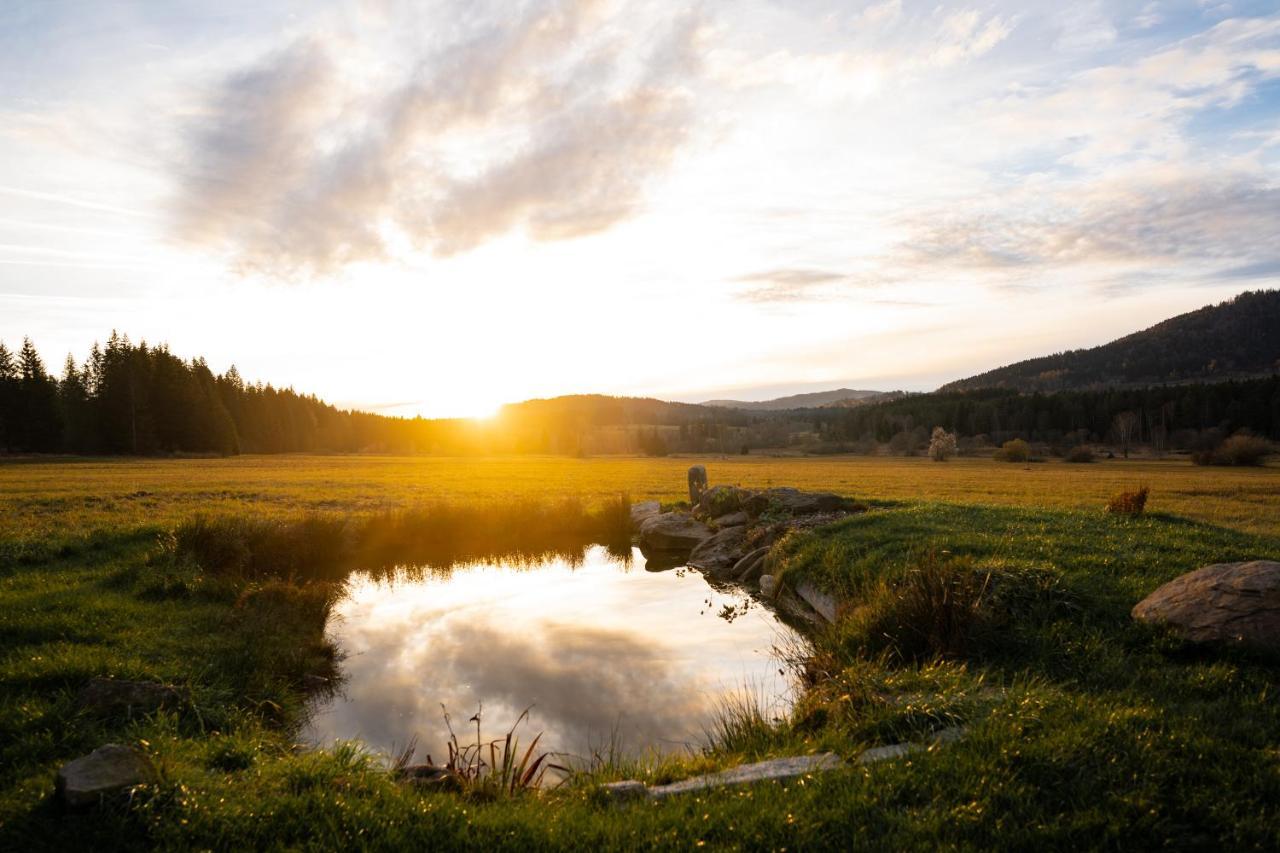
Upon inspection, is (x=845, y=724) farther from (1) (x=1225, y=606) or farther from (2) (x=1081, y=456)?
(2) (x=1081, y=456)

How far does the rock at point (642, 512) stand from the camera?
981 inches

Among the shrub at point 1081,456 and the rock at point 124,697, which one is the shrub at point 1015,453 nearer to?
the shrub at point 1081,456

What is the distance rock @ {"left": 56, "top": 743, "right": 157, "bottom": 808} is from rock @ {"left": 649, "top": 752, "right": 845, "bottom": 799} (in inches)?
151

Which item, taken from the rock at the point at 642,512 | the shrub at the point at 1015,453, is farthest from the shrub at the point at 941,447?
the rock at the point at 642,512

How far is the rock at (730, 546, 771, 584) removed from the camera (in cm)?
1636

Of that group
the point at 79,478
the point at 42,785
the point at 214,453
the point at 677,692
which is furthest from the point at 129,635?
the point at 214,453

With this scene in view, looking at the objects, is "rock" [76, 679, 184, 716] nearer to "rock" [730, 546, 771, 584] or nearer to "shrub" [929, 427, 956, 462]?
"rock" [730, 546, 771, 584]

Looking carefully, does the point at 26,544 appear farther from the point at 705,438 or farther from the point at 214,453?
the point at 705,438

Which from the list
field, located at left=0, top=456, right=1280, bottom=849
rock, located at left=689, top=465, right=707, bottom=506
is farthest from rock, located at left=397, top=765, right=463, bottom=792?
rock, located at left=689, top=465, right=707, bottom=506

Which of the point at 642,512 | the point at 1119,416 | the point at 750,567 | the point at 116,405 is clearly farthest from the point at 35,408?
the point at 1119,416

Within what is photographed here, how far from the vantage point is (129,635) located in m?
8.91

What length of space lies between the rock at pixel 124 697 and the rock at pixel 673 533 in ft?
51.5

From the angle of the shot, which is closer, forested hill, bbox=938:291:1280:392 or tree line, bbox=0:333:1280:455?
tree line, bbox=0:333:1280:455

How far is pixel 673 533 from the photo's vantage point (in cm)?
2211
